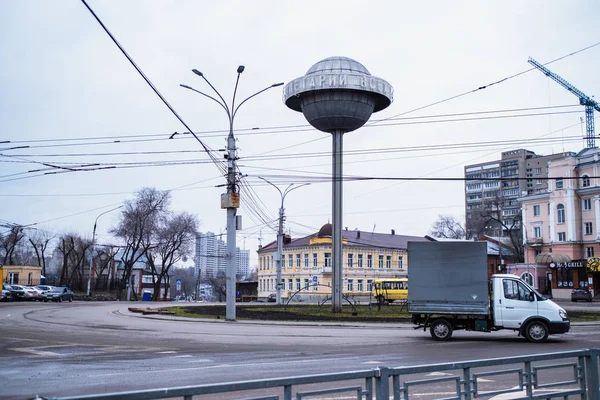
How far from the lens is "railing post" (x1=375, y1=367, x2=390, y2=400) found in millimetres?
5953

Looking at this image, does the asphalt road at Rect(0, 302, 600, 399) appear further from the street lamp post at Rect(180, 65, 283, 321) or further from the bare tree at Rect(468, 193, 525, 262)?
the bare tree at Rect(468, 193, 525, 262)

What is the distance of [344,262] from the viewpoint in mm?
80312

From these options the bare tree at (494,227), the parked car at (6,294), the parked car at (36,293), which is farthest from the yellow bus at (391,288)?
the bare tree at (494,227)

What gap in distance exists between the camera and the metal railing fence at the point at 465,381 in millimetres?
5340

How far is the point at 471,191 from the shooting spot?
153375mm

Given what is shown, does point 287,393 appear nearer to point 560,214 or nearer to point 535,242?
point 560,214

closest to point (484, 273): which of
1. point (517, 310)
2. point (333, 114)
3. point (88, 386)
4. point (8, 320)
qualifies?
point (517, 310)

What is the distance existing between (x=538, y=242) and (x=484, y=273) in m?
61.2

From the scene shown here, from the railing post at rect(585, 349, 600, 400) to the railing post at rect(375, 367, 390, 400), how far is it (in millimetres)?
3277

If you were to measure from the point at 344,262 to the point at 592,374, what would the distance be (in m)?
72.9

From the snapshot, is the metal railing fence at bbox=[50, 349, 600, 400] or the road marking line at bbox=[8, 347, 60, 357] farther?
the road marking line at bbox=[8, 347, 60, 357]

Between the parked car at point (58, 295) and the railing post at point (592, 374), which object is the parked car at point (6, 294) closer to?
the parked car at point (58, 295)

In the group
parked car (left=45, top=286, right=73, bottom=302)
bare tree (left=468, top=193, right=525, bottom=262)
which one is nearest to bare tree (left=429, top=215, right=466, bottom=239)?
bare tree (left=468, top=193, right=525, bottom=262)

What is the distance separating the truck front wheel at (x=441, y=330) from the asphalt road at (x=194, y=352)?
388mm
